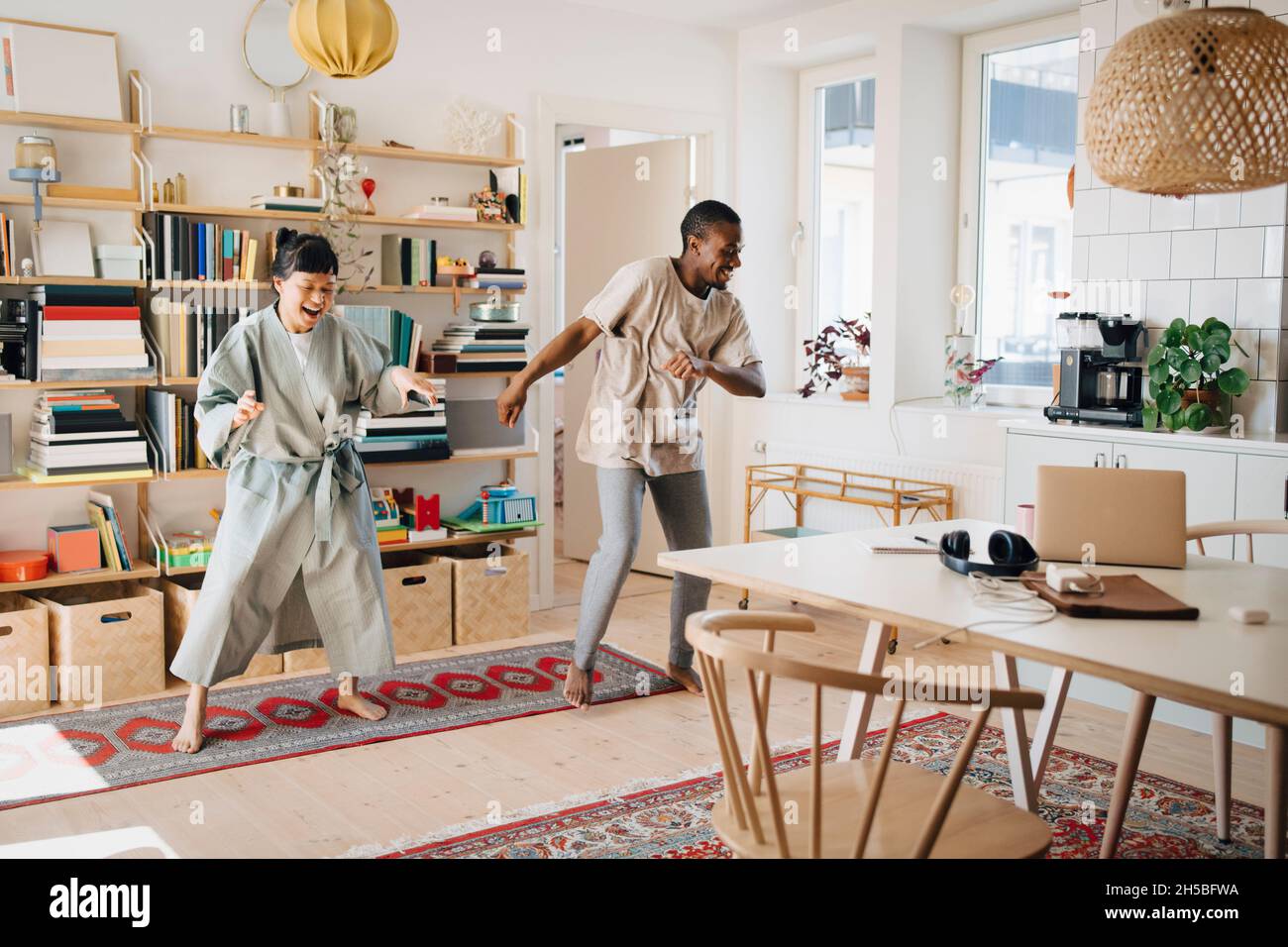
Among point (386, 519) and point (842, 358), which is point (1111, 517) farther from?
point (842, 358)

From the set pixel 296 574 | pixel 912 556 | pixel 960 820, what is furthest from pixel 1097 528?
pixel 296 574

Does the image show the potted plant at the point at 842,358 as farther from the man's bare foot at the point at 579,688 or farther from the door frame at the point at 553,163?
the man's bare foot at the point at 579,688

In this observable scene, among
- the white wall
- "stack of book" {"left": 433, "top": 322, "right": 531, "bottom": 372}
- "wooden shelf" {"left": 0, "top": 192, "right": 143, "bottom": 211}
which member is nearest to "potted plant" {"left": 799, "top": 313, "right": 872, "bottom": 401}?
the white wall

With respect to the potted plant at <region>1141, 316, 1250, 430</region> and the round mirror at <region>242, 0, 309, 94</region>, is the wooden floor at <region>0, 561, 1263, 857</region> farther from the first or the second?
the round mirror at <region>242, 0, 309, 94</region>

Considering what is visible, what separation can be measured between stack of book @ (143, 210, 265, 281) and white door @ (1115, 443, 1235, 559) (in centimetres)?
309

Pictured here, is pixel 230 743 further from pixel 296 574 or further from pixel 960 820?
pixel 960 820

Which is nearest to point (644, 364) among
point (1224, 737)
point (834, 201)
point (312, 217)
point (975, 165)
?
point (312, 217)

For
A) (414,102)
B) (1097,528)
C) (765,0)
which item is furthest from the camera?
(765,0)

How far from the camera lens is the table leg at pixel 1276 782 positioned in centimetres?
241

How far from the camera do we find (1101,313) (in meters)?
4.34

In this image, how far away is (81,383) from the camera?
4.00m

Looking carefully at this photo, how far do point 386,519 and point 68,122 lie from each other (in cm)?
172

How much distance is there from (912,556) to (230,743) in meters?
2.09

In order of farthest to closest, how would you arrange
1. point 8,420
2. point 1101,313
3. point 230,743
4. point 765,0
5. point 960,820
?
point 765,0 < point 1101,313 < point 8,420 < point 230,743 < point 960,820
